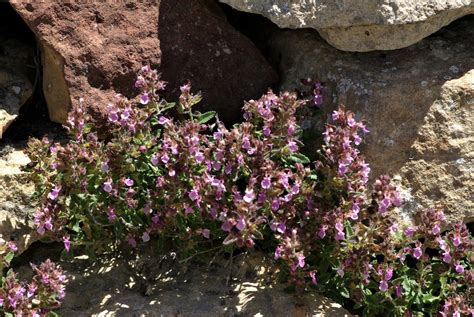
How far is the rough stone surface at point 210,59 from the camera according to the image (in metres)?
5.48

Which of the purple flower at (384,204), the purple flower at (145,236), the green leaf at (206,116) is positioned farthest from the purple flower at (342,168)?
the purple flower at (145,236)

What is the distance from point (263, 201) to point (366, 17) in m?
1.26

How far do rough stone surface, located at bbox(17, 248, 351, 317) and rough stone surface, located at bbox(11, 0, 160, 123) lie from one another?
964 millimetres

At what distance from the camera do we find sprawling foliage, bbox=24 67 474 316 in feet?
15.5

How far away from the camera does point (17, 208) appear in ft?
16.8

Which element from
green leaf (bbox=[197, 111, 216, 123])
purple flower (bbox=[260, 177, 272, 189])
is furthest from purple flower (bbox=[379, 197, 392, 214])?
green leaf (bbox=[197, 111, 216, 123])

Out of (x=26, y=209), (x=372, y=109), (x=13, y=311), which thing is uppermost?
(x=372, y=109)

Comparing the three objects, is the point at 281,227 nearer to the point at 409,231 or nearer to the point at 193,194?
the point at 193,194

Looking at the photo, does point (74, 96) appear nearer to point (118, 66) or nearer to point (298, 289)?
point (118, 66)

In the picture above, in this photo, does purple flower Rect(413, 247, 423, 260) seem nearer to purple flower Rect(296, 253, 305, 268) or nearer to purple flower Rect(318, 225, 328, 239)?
purple flower Rect(318, 225, 328, 239)

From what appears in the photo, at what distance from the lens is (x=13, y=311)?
4605mm

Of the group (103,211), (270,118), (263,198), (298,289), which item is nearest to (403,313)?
(298,289)

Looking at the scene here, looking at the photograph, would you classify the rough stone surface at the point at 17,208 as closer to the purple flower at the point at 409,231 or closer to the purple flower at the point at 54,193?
the purple flower at the point at 54,193

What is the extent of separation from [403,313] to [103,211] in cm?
182
